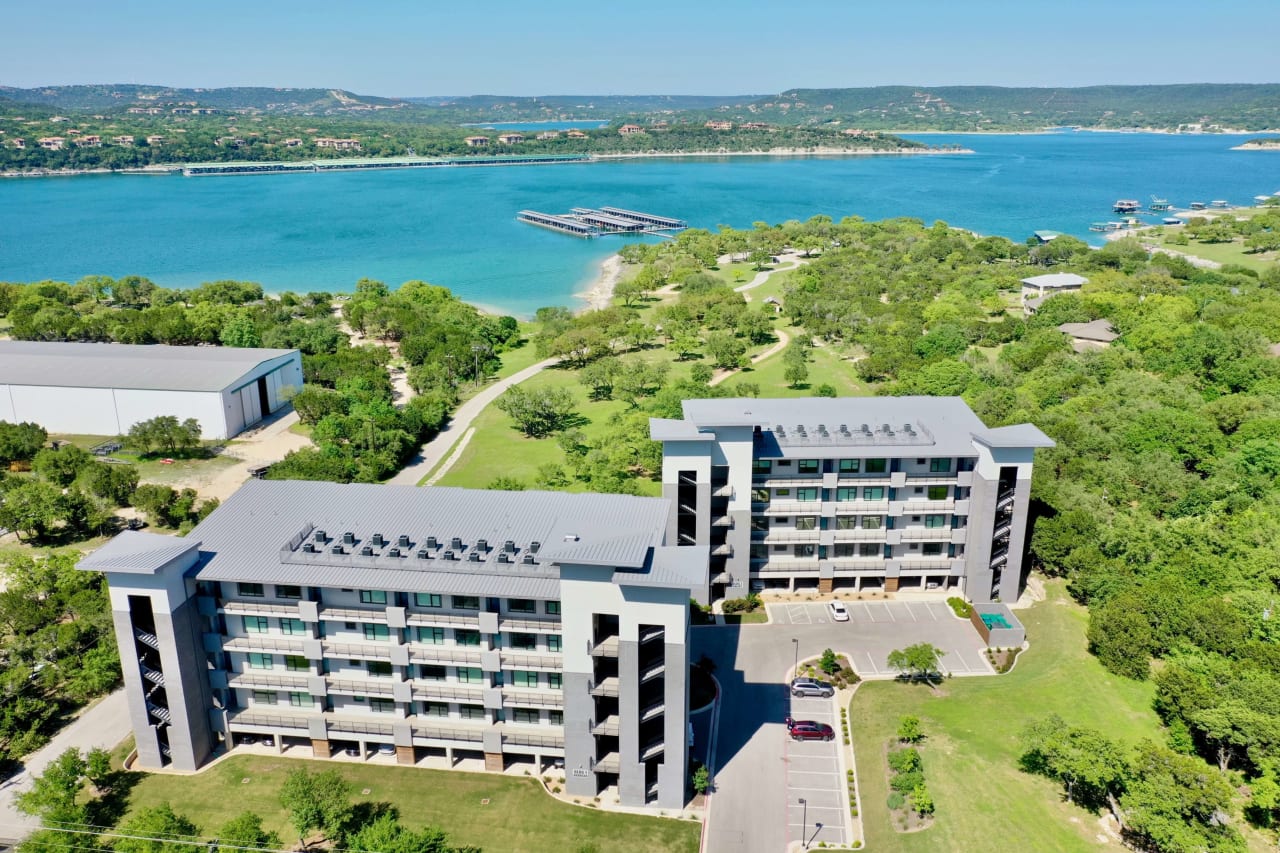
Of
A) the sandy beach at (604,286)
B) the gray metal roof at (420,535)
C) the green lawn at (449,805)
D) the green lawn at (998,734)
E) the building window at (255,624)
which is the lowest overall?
the green lawn at (449,805)

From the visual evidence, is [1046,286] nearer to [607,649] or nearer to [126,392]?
[607,649]

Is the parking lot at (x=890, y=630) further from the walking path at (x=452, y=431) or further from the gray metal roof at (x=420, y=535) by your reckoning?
the walking path at (x=452, y=431)

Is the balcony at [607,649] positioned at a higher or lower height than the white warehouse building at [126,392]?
higher

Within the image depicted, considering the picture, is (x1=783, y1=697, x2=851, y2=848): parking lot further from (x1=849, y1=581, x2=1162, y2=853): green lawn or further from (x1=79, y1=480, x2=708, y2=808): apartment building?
(x1=79, y1=480, x2=708, y2=808): apartment building

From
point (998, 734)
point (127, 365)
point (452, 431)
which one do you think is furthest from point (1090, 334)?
point (127, 365)

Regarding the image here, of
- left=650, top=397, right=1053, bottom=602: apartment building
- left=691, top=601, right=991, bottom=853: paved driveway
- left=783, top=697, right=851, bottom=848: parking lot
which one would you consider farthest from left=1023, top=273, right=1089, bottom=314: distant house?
left=783, top=697, right=851, bottom=848: parking lot

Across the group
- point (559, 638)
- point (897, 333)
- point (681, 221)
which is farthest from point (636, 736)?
→ point (681, 221)

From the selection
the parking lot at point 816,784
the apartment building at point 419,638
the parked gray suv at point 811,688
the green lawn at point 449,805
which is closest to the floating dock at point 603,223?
the parked gray suv at point 811,688

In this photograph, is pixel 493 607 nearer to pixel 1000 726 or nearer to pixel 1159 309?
pixel 1000 726
